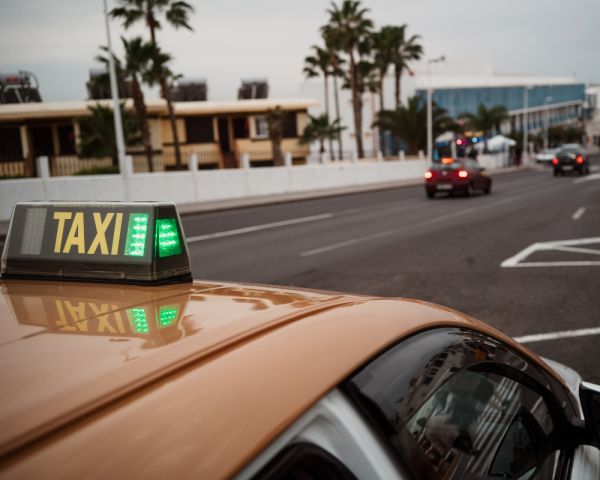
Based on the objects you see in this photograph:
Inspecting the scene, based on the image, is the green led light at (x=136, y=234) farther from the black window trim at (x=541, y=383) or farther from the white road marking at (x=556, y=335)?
the white road marking at (x=556, y=335)

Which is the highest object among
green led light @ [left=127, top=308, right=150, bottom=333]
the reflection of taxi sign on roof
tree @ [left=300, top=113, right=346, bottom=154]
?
tree @ [left=300, top=113, right=346, bottom=154]

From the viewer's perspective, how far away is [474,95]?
84000mm

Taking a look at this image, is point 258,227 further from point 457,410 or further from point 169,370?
point 169,370

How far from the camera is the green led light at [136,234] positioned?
1.84 metres

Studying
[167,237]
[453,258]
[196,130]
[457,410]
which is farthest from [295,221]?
[196,130]

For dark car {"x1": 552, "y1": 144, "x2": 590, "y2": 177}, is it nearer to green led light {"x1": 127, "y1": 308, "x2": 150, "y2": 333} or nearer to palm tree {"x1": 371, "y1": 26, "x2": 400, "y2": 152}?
palm tree {"x1": 371, "y1": 26, "x2": 400, "y2": 152}

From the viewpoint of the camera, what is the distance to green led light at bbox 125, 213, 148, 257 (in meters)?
1.84

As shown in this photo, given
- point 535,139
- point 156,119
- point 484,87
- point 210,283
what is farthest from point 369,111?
point 210,283

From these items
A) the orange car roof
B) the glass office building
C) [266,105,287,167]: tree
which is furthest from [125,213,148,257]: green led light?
the glass office building

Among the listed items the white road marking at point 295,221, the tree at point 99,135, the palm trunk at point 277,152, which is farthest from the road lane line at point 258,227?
the palm trunk at point 277,152

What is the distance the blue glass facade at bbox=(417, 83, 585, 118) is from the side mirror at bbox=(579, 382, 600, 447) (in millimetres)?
72350

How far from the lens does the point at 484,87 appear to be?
3349 inches

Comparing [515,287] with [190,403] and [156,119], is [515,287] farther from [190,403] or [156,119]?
[156,119]

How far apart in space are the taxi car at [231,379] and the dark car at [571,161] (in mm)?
39599
